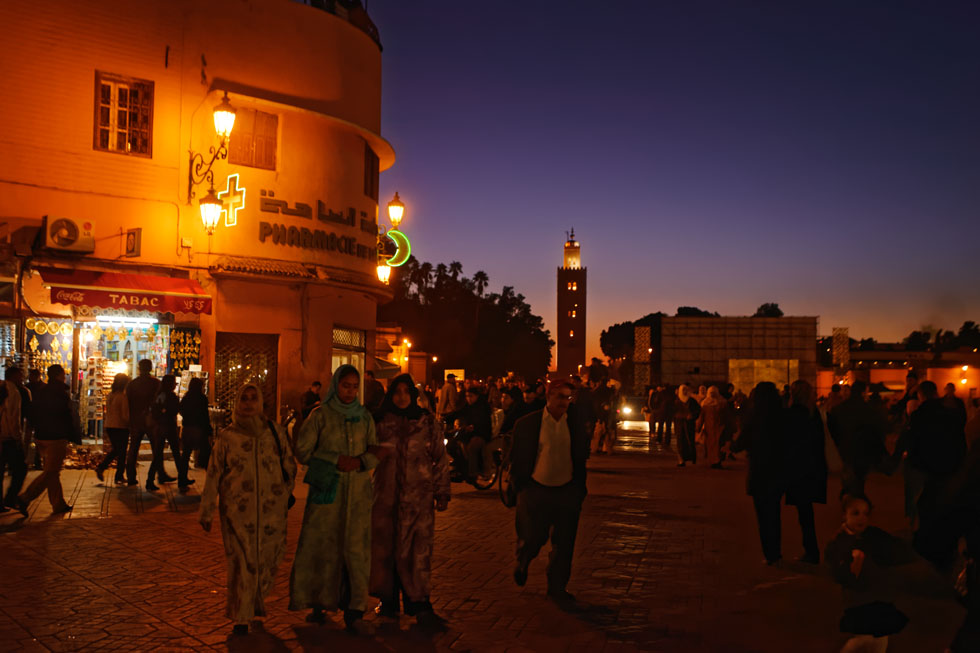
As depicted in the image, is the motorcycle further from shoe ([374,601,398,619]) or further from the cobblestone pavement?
shoe ([374,601,398,619])

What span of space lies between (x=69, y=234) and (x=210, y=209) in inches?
98.6

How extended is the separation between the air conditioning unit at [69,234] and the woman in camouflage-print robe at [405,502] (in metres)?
12.3

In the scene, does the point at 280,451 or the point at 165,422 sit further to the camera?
the point at 165,422

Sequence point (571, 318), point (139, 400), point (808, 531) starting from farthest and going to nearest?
point (571, 318)
point (139, 400)
point (808, 531)

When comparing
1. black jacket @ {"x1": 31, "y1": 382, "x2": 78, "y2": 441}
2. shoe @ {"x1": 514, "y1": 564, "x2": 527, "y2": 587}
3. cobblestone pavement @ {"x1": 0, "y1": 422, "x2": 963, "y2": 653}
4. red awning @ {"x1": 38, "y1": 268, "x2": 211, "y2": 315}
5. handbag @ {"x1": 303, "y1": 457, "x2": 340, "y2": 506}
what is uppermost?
red awning @ {"x1": 38, "y1": 268, "x2": 211, "y2": 315}

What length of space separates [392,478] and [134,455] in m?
9.54

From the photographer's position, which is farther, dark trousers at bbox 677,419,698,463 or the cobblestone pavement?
dark trousers at bbox 677,419,698,463

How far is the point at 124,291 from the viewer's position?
17047 mm

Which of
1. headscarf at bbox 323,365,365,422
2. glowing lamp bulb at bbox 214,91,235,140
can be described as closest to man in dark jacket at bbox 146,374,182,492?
glowing lamp bulb at bbox 214,91,235,140

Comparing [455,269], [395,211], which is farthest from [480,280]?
[395,211]

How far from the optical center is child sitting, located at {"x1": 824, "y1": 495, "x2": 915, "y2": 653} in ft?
16.3

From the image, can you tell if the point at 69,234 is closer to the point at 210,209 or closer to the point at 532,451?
the point at 210,209

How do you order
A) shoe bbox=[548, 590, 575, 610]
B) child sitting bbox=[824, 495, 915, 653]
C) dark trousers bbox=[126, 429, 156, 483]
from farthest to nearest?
dark trousers bbox=[126, 429, 156, 483] → shoe bbox=[548, 590, 575, 610] → child sitting bbox=[824, 495, 915, 653]

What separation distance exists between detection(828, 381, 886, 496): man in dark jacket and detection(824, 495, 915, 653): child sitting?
5.28 metres
